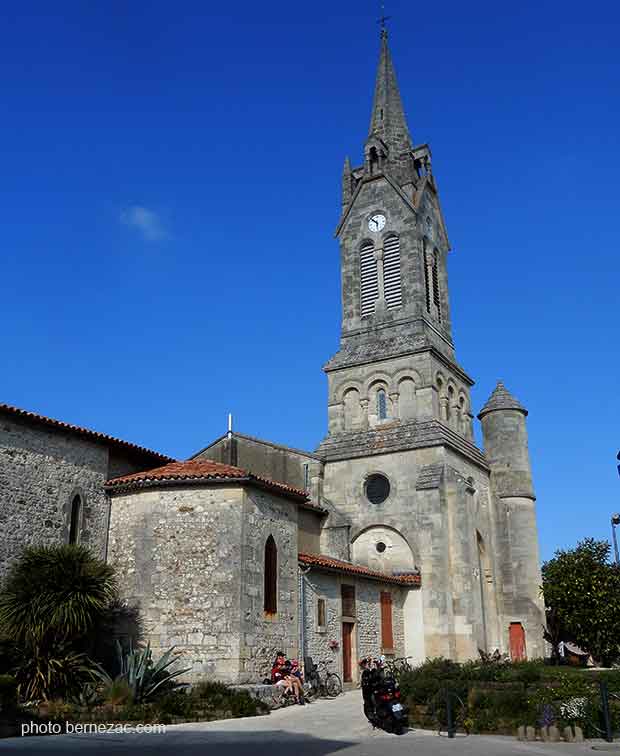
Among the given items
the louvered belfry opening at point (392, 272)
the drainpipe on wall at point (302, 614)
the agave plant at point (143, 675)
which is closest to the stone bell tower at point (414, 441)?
the louvered belfry opening at point (392, 272)

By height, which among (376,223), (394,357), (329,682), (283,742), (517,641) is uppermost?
(376,223)

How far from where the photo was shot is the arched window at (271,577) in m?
21.5

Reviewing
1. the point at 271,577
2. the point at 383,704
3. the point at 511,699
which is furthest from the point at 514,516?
the point at 383,704

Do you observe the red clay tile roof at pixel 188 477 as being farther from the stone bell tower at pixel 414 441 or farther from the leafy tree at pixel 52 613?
the stone bell tower at pixel 414 441

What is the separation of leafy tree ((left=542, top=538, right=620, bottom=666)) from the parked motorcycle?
1764cm

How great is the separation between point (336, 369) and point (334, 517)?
733cm

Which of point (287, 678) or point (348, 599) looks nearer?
point (287, 678)

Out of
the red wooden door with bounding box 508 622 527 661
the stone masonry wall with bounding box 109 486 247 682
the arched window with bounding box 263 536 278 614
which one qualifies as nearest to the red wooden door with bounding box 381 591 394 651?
the arched window with bounding box 263 536 278 614

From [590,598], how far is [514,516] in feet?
16.0

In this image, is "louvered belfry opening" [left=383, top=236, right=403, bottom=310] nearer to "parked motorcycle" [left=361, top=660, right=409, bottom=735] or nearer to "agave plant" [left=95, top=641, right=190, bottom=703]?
"agave plant" [left=95, top=641, right=190, bottom=703]

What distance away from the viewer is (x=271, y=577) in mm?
21938

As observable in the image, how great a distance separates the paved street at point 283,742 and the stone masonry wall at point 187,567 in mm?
3115

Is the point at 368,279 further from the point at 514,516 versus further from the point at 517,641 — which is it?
the point at 517,641

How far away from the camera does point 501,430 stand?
36.2 metres
